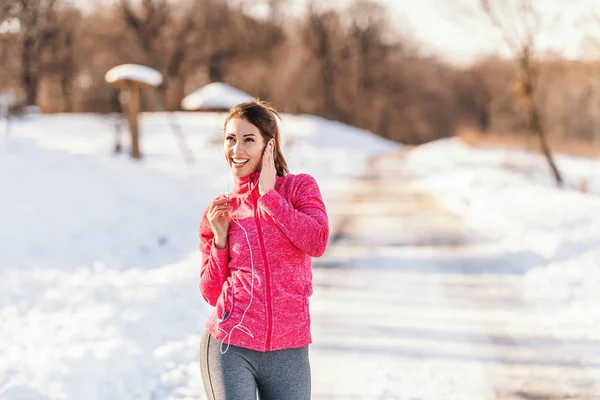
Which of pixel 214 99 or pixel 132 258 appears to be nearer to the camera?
pixel 132 258

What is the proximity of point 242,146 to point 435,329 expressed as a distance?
4.00 m

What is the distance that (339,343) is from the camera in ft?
17.7

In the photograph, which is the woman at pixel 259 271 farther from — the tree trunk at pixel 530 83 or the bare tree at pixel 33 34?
the bare tree at pixel 33 34

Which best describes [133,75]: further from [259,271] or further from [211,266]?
[259,271]

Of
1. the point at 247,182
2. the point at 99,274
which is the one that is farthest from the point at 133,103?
the point at 247,182

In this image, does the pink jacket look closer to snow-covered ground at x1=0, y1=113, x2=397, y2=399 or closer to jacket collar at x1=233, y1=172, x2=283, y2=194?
jacket collar at x1=233, y1=172, x2=283, y2=194

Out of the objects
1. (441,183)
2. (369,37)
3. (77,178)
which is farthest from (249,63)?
(77,178)

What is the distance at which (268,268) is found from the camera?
7.36 feet

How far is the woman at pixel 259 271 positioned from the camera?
2223 millimetres

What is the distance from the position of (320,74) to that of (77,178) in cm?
4922

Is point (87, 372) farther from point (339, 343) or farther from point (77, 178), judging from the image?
point (77, 178)

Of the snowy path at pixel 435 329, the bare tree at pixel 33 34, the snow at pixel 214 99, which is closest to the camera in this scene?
the snowy path at pixel 435 329

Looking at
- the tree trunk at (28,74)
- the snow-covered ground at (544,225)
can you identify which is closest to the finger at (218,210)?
the snow-covered ground at (544,225)

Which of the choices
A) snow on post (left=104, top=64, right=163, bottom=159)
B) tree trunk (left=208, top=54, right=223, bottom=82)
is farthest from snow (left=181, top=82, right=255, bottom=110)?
tree trunk (left=208, top=54, right=223, bottom=82)
